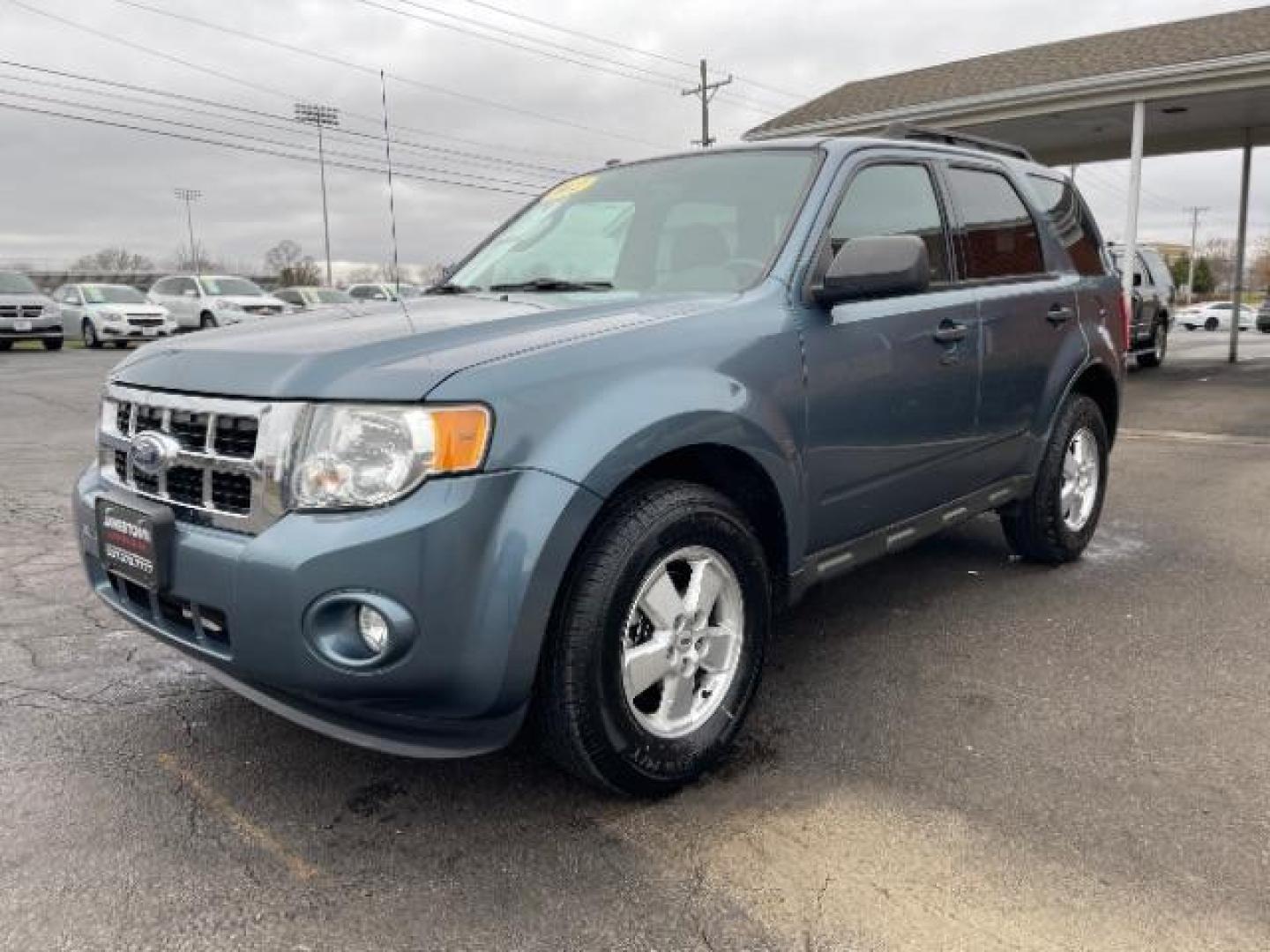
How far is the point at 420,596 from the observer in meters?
2.14

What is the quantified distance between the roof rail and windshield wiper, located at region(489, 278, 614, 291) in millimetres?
1375

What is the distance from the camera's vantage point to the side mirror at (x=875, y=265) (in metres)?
2.91

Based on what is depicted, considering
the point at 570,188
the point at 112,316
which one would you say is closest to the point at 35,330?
the point at 112,316

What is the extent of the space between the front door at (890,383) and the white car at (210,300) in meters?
23.1

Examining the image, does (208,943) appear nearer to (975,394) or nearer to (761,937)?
(761,937)

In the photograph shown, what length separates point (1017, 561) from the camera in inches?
191

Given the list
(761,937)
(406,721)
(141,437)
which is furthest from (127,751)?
(761,937)

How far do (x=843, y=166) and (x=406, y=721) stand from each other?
2233 mm

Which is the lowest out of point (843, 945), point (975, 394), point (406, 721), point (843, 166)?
point (843, 945)

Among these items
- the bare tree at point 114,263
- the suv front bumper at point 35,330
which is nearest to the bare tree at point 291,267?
the bare tree at point 114,263

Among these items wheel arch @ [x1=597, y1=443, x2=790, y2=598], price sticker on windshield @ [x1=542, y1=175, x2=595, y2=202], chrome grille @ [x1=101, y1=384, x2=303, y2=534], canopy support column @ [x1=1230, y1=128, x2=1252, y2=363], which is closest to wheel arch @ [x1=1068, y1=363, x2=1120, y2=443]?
wheel arch @ [x1=597, y1=443, x2=790, y2=598]

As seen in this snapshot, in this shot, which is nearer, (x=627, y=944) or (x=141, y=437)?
(x=627, y=944)

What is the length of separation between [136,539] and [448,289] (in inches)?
63.1

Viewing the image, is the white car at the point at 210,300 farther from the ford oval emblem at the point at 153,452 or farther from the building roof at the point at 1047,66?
the ford oval emblem at the point at 153,452
